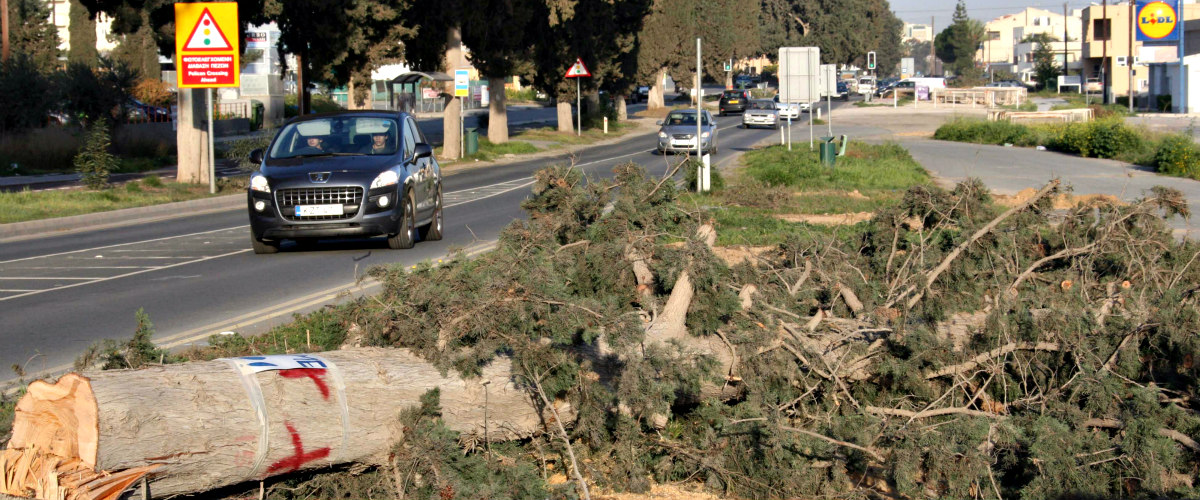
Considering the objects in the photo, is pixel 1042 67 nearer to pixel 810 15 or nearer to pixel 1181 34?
pixel 810 15

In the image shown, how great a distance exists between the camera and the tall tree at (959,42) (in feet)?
523

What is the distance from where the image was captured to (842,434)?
17.5ft

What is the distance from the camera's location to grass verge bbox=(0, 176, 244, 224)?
696 inches

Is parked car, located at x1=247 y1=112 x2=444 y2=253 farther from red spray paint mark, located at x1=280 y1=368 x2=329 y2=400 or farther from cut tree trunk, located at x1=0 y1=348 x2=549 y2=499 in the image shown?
red spray paint mark, located at x1=280 y1=368 x2=329 y2=400

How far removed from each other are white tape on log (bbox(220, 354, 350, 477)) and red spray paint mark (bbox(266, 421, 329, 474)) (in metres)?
0.07

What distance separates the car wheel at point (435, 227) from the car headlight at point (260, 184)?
222 cm

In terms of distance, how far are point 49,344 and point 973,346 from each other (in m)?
6.46

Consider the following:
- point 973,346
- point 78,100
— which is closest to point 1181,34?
point 78,100

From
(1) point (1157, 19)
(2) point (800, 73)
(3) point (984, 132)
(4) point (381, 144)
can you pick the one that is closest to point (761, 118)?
(3) point (984, 132)

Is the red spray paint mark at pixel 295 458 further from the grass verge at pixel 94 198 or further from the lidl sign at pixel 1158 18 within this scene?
the lidl sign at pixel 1158 18

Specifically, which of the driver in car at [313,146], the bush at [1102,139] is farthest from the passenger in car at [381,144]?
the bush at [1102,139]

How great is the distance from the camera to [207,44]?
21.7m

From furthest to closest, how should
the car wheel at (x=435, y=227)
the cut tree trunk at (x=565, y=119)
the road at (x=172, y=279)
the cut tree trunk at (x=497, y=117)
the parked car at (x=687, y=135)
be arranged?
1. the cut tree trunk at (x=565, y=119)
2. the cut tree trunk at (x=497, y=117)
3. the parked car at (x=687, y=135)
4. the car wheel at (x=435, y=227)
5. the road at (x=172, y=279)

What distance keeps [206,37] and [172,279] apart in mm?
12133
